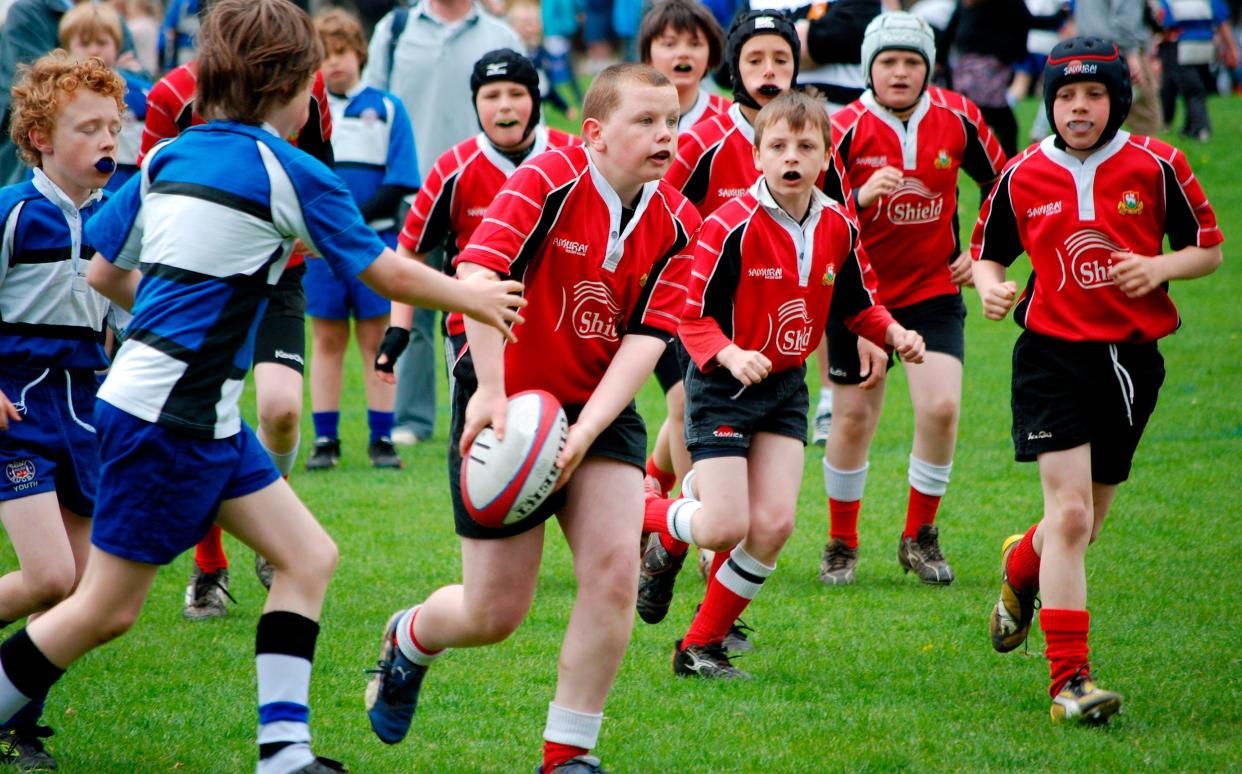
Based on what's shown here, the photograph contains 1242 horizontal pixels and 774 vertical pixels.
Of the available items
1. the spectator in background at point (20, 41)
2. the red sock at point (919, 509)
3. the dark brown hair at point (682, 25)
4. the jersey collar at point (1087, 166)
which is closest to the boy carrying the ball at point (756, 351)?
the jersey collar at point (1087, 166)

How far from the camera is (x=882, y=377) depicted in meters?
6.05

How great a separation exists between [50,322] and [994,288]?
10.5ft

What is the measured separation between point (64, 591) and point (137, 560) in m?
0.85

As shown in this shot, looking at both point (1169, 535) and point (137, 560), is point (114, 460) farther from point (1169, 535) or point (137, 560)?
point (1169, 535)

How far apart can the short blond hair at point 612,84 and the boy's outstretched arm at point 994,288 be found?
145 cm

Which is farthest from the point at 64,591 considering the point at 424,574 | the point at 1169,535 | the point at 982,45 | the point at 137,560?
the point at 982,45

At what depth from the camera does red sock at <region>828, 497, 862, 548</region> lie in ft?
22.2

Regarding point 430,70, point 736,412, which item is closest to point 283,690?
point 736,412

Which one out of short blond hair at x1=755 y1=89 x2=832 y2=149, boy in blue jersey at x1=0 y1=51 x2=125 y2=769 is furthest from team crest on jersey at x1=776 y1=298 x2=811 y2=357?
boy in blue jersey at x1=0 y1=51 x2=125 y2=769

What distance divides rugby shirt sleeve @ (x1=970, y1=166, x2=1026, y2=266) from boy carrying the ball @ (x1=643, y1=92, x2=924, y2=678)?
1.37 feet

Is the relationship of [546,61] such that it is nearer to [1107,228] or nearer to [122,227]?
[1107,228]

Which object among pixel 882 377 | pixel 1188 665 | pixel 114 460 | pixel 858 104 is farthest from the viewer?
pixel 858 104

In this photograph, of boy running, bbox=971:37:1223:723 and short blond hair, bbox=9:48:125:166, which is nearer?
short blond hair, bbox=9:48:125:166

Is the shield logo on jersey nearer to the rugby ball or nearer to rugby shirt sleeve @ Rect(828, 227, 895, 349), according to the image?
the rugby ball
